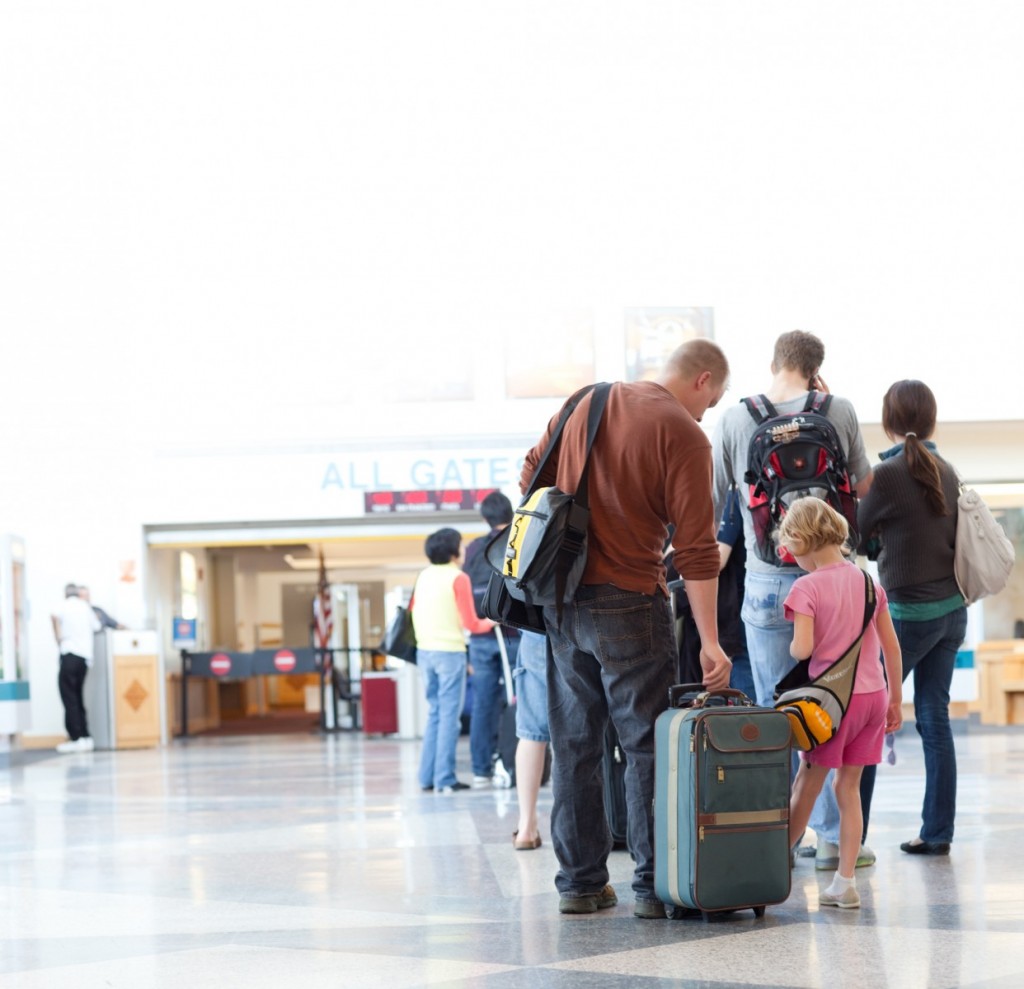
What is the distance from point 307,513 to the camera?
51.6 feet

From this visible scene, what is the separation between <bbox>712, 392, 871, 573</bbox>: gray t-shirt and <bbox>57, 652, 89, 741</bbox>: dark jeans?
11177mm

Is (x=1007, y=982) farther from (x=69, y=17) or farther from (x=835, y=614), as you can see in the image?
(x=69, y=17)

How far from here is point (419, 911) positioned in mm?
4508

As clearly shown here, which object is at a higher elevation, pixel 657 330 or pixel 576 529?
pixel 657 330

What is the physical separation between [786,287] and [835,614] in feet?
41.5

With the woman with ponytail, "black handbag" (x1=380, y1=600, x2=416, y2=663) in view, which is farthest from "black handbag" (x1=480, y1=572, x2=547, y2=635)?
"black handbag" (x1=380, y1=600, x2=416, y2=663)

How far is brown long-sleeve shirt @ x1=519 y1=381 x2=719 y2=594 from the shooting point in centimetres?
406

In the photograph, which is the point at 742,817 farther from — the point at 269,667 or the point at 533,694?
the point at 269,667

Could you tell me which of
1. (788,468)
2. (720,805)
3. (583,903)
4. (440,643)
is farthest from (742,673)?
(440,643)

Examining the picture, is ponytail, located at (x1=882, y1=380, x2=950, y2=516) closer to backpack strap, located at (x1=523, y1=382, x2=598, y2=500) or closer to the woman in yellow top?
backpack strap, located at (x1=523, y1=382, x2=598, y2=500)

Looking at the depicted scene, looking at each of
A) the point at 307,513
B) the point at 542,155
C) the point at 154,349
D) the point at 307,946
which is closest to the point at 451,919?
the point at 307,946

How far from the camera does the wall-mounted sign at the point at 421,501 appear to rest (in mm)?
15680

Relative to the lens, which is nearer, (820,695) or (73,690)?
(820,695)

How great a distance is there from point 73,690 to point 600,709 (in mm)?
11685
